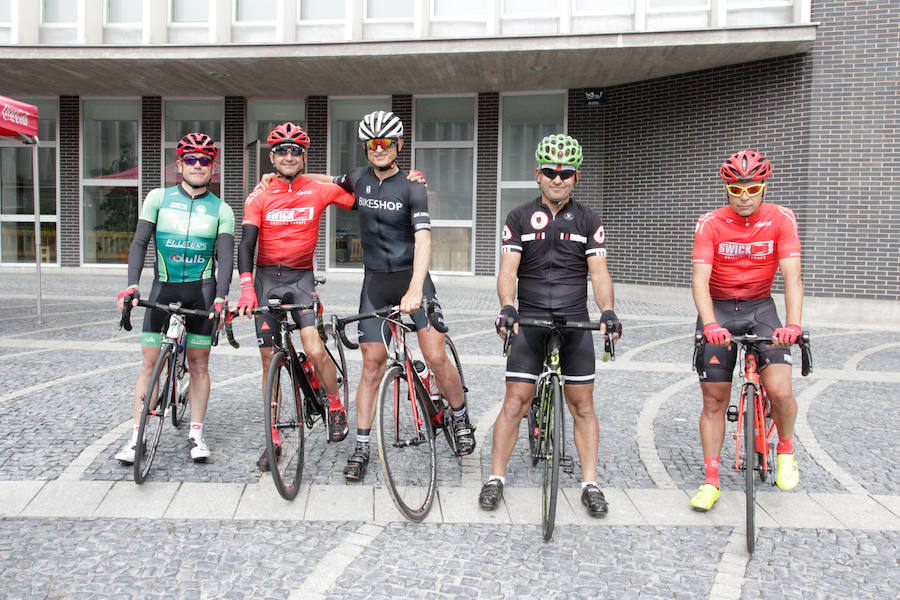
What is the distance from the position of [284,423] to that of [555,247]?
5.85 ft

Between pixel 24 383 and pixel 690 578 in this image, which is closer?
pixel 690 578

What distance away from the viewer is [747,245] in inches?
158

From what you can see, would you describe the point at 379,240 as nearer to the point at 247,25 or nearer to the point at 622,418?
the point at 622,418

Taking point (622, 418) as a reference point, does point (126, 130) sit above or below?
above

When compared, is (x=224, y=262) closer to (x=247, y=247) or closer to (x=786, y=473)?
(x=247, y=247)

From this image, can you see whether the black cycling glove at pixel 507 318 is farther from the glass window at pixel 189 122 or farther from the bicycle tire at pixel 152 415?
the glass window at pixel 189 122

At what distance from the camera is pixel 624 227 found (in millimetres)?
15938

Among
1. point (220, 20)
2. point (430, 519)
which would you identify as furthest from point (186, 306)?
point (220, 20)

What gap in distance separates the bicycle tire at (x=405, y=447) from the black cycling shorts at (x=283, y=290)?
0.89 metres

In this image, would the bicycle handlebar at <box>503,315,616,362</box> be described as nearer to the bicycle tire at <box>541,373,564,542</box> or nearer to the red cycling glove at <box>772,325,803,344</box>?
the bicycle tire at <box>541,373,564,542</box>

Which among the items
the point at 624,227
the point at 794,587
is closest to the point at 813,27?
the point at 624,227

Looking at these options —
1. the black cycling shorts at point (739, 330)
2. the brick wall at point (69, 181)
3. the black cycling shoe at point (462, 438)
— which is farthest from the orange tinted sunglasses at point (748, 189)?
the brick wall at point (69, 181)

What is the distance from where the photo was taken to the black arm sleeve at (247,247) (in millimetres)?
4441

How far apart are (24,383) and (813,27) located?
41.6 ft
